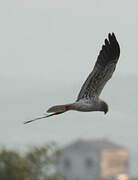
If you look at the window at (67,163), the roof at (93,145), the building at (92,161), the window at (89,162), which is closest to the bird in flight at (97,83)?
the building at (92,161)

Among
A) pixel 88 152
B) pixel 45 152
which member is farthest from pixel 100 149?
pixel 45 152

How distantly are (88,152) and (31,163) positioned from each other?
77.1 metres

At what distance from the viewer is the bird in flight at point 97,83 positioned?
1284 centimetres

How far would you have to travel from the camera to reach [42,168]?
43.8 m

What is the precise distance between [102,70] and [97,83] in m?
0.30

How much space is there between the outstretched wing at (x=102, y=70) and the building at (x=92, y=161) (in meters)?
99.5

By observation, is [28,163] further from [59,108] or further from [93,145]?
[93,145]

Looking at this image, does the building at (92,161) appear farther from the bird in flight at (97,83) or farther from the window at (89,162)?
the bird in flight at (97,83)

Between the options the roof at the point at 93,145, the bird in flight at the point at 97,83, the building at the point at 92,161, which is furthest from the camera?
the roof at the point at 93,145

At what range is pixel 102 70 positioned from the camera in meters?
13.6

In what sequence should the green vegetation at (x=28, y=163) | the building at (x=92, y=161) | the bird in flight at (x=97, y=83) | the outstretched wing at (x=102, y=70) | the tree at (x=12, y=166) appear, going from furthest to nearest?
the building at (x=92, y=161) < the green vegetation at (x=28, y=163) < the tree at (x=12, y=166) < the outstretched wing at (x=102, y=70) < the bird in flight at (x=97, y=83)

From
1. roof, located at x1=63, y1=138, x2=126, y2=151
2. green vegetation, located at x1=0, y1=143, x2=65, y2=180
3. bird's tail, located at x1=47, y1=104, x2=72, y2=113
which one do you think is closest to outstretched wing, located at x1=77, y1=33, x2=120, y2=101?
bird's tail, located at x1=47, y1=104, x2=72, y2=113

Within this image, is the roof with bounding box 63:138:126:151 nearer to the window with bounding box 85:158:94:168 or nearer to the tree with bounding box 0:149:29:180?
the window with bounding box 85:158:94:168

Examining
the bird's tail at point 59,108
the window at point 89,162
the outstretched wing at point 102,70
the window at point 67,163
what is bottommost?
the window at point 89,162
